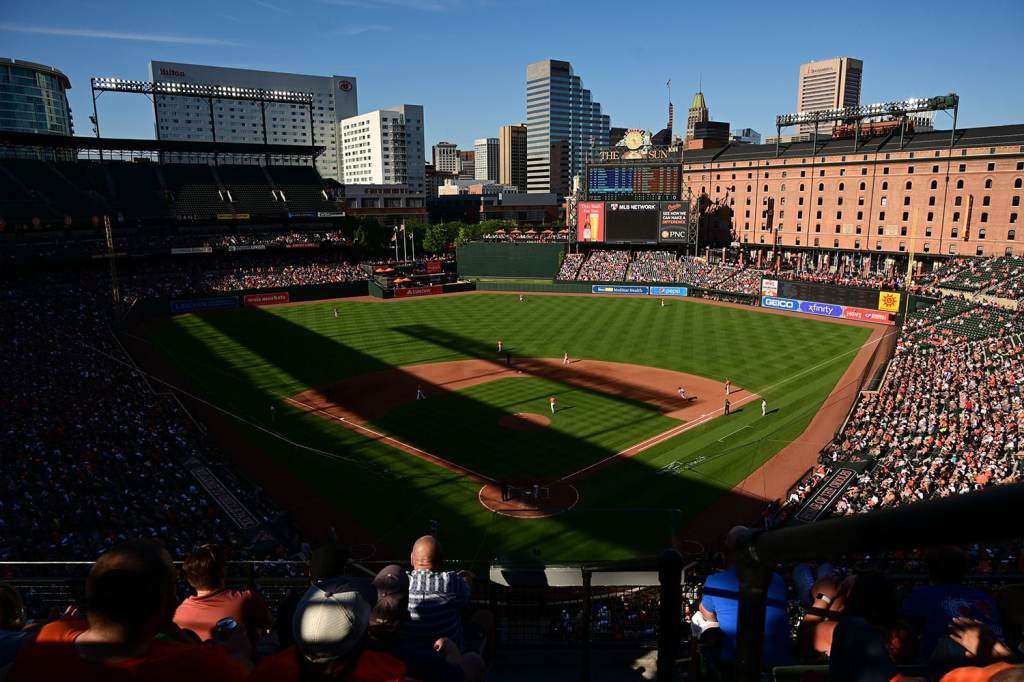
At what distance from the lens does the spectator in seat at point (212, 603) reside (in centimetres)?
Result: 485

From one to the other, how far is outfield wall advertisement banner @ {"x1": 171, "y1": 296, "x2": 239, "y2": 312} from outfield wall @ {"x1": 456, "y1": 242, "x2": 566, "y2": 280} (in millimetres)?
31621

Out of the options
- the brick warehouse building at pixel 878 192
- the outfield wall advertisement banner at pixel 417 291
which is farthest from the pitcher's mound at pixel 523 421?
the outfield wall advertisement banner at pixel 417 291

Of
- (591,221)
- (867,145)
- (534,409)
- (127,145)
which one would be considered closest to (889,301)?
(867,145)

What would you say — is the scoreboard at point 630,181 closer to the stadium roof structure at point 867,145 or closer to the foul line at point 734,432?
the stadium roof structure at point 867,145

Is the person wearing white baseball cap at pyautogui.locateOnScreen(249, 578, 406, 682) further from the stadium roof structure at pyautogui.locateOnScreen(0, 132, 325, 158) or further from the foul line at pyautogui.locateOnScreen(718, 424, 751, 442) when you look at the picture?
the stadium roof structure at pyautogui.locateOnScreen(0, 132, 325, 158)

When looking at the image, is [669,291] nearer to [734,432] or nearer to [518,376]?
[518,376]

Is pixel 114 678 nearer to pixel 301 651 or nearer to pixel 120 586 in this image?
pixel 120 586

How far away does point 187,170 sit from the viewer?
84625mm

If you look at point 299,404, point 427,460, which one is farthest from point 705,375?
point 299,404

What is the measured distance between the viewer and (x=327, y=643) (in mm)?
2918

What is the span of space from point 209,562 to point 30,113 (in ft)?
688

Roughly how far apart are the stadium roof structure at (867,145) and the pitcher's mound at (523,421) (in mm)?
61989

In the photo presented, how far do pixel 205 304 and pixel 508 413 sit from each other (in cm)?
4246

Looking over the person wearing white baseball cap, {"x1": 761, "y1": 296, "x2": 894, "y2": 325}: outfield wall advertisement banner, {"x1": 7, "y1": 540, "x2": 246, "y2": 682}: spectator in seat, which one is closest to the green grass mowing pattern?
the person wearing white baseball cap
